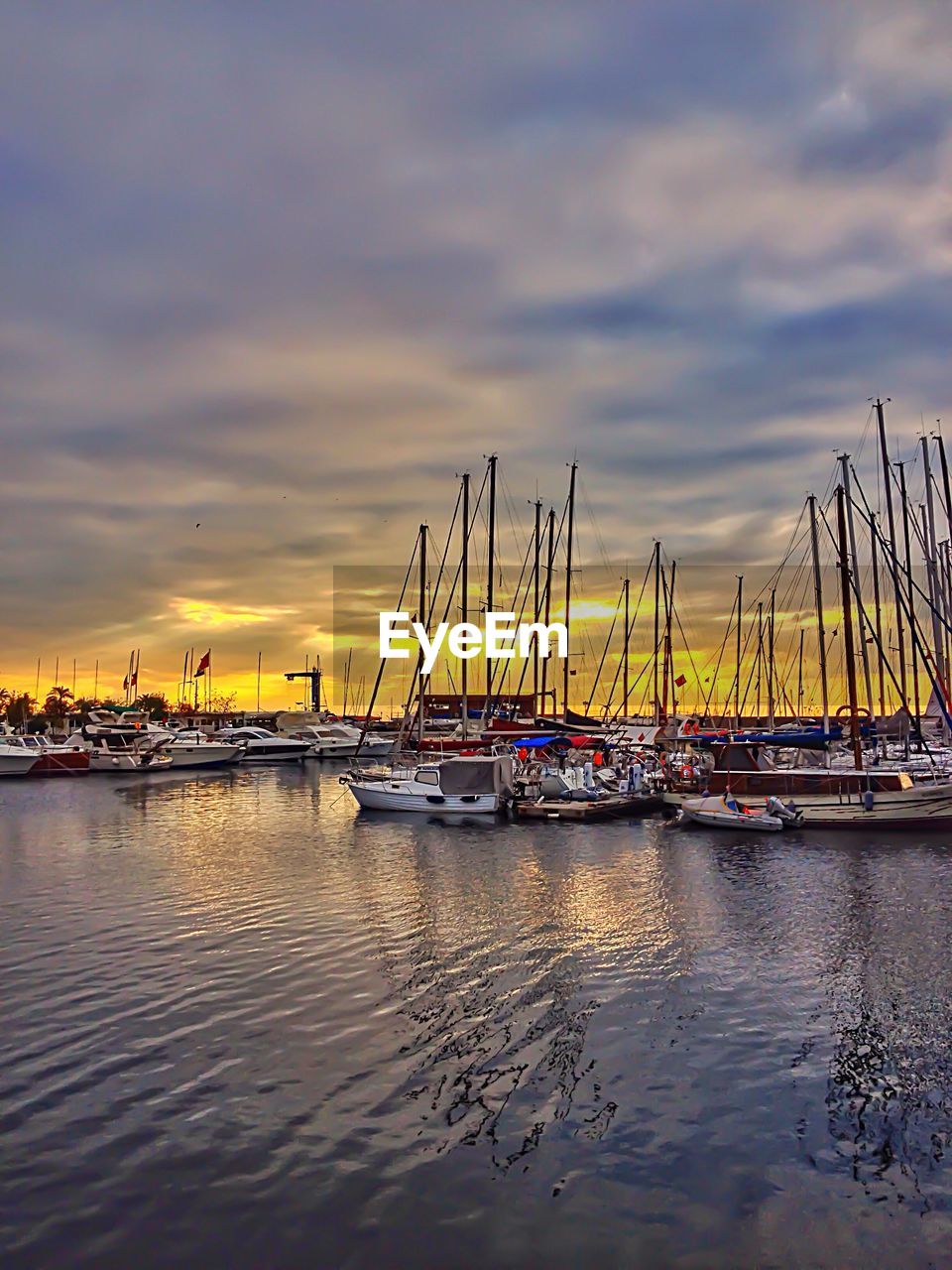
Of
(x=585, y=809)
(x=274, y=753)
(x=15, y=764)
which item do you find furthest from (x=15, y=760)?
(x=585, y=809)

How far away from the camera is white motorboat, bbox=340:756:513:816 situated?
49.6 metres

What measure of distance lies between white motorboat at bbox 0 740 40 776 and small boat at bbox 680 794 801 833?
64999 mm

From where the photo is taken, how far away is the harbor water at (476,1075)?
33.7 feet

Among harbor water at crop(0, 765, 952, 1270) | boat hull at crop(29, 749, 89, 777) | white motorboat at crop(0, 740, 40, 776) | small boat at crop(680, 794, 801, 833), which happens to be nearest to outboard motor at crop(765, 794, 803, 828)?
small boat at crop(680, 794, 801, 833)

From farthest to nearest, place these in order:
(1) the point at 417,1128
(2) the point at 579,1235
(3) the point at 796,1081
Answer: (3) the point at 796,1081 → (1) the point at 417,1128 → (2) the point at 579,1235

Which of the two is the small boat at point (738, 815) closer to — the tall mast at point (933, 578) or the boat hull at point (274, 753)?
the tall mast at point (933, 578)

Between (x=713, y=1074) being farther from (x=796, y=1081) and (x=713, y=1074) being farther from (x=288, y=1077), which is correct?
(x=288, y=1077)

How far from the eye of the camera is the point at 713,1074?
14.4m

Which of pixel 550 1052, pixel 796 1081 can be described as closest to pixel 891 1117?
pixel 796 1081

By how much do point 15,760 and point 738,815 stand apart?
68.4 meters

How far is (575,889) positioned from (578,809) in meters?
19.4

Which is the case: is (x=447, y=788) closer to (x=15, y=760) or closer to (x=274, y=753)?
(x=15, y=760)

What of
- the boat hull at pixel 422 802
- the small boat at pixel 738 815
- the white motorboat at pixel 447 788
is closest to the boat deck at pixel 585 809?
the white motorboat at pixel 447 788

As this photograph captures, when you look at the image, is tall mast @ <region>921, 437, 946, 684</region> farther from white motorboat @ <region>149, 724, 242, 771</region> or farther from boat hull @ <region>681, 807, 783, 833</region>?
white motorboat @ <region>149, 724, 242, 771</region>
